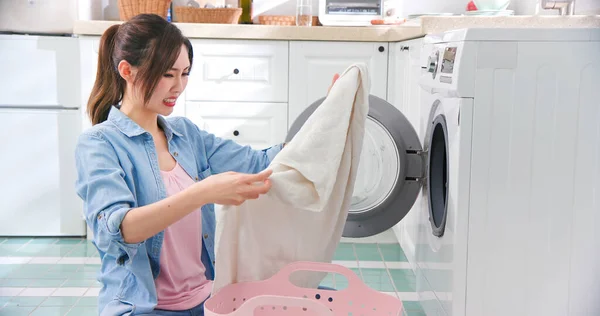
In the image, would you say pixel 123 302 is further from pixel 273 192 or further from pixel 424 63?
pixel 424 63

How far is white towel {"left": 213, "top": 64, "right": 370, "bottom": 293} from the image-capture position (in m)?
1.36

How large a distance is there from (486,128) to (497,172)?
10cm

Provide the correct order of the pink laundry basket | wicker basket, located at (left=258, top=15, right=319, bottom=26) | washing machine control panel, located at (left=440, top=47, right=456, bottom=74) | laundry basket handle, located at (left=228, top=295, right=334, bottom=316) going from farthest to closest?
wicker basket, located at (left=258, top=15, right=319, bottom=26), washing machine control panel, located at (left=440, top=47, right=456, bottom=74), the pink laundry basket, laundry basket handle, located at (left=228, top=295, right=334, bottom=316)

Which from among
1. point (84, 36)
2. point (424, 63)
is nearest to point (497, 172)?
point (424, 63)

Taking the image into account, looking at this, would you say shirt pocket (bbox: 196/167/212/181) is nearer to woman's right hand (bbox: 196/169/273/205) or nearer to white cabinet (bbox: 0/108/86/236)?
woman's right hand (bbox: 196/169/273/205)

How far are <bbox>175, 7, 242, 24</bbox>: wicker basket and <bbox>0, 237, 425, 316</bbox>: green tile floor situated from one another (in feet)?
3.72

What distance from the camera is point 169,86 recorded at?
151 centimetres

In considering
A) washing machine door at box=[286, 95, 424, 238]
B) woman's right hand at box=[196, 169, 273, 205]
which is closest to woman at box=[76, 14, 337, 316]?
woman's right hand at box=[196, 169, 273, 205]

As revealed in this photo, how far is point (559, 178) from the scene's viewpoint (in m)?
1.65

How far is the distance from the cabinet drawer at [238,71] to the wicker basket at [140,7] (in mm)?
405

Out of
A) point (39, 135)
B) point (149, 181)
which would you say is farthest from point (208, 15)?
point (149, 181)

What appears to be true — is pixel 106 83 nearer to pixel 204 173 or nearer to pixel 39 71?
pixel 204 173

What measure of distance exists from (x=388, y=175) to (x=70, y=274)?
1413 mm

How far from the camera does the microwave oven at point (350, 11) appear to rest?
3.59m
